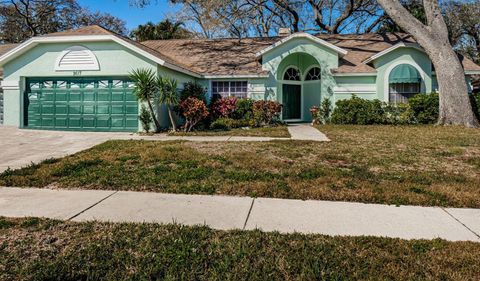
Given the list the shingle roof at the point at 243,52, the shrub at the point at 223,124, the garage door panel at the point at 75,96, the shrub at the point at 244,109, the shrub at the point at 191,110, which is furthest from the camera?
the shingle roof at the point at 243,52

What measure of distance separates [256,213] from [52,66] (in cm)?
1533

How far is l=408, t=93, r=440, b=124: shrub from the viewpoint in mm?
18109

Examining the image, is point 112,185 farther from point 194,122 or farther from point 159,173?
point 194,122

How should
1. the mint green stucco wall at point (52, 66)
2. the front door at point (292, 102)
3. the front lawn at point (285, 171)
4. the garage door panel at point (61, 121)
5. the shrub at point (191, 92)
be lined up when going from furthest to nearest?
the front door at point (292, 102)
the shrub at point (191, 92)
the garage door panel at point (61, 121)
the mint green stucco wall at point (52, 66)
the front lawn at point (285, 171)

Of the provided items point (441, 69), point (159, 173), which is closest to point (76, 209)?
point (159, 173)

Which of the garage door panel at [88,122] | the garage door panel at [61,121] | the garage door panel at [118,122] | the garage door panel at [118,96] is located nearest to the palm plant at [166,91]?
the garage door panel at [118,96]

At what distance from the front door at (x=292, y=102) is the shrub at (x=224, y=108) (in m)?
4.29

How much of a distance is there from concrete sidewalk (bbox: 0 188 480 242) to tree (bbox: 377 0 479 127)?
45.2 ft

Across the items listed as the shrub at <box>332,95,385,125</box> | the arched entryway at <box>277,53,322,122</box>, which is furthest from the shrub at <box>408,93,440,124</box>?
the arched entryway at <box>277,53,322,122</box>

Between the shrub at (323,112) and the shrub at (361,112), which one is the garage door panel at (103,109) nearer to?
the shrub at (323,112)

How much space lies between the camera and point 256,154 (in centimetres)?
934

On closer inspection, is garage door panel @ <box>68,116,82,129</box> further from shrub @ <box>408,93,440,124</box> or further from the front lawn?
shrub @ <box>408,93,440,124</box>

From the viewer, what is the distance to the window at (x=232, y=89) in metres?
20.6

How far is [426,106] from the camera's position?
1820 cm
